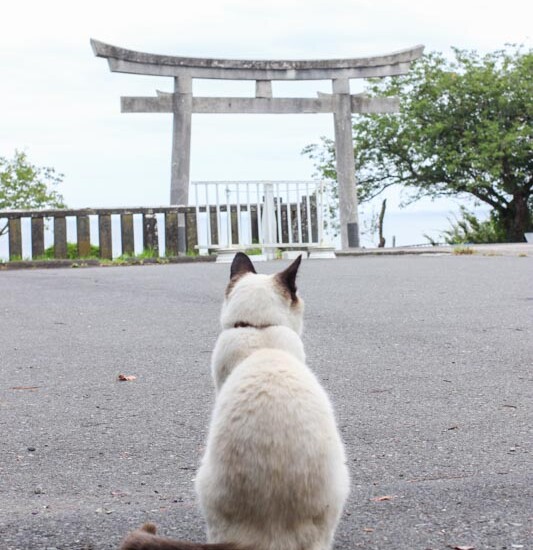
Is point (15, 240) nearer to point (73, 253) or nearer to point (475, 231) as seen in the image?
point (73, 253)

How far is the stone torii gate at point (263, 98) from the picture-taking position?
61.1ft

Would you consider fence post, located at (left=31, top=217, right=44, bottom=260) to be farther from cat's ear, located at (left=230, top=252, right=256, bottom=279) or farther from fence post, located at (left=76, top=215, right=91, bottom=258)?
cat's ear, located at (left=230, top=252, right=256, bottom=279)

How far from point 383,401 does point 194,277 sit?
7.25 m

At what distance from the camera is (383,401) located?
4922mm

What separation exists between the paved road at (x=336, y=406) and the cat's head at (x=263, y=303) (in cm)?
76

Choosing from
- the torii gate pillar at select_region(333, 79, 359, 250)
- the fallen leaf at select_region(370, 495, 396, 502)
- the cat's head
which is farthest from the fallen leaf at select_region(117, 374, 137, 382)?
the torii gate pillar at select_region(333, 79, 359, 250)

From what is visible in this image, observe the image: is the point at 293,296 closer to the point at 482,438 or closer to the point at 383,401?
the point at 482,438

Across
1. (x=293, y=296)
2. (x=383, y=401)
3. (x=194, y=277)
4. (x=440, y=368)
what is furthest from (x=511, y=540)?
(x=194, y=277)

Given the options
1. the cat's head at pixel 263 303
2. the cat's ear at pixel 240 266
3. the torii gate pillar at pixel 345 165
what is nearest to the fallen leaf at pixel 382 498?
the cat's head at pixel 263 303

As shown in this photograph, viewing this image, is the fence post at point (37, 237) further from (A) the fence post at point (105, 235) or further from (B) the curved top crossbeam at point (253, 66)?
(B) the curved top crossbeam at point (253, 66)

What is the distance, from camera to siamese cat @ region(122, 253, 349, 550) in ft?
7.97

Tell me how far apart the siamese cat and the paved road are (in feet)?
1.63

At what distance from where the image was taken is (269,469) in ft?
7.93

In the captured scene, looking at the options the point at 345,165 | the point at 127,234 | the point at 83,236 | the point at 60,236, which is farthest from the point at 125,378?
the point at 345,165
